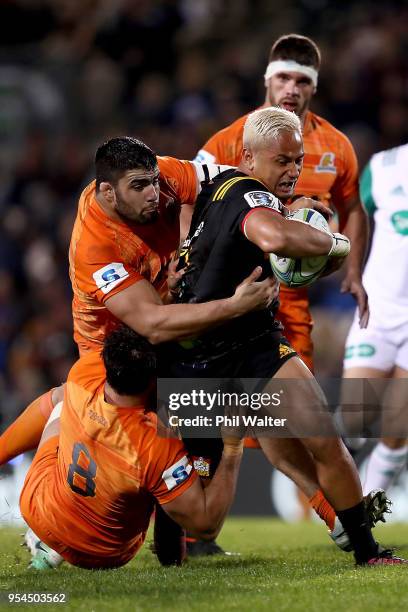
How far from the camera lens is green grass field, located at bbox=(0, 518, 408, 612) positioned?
4.26 m

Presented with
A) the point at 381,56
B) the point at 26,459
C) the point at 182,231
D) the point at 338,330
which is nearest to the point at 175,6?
the point at 381,56

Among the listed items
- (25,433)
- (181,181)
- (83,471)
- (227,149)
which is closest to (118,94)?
(227,149)

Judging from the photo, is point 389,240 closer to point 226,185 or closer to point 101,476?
point 226,185

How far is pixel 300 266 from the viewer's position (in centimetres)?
500

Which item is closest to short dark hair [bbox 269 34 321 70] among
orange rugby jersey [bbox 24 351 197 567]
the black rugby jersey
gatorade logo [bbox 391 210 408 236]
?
gatorade logo [bbox 391 210 408 236]

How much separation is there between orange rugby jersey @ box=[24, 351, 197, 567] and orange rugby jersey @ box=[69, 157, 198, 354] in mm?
426

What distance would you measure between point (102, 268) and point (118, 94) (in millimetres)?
8234

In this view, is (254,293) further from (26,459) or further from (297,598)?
(26,459)

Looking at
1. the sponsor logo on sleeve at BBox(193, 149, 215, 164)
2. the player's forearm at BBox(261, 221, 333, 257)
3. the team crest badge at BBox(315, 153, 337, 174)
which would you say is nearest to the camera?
the player's forearm at BBox(261, 221, 333, 257)

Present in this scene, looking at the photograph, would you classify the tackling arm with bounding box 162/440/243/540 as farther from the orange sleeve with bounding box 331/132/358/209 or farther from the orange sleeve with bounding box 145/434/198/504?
the orange sleeve with bounding box 331/132/358/209

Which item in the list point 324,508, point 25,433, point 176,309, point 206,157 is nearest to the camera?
point 176,309

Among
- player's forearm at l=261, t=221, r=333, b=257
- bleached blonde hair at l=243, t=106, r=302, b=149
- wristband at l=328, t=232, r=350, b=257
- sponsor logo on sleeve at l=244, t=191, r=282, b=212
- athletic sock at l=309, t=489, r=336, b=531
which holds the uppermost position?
bleached blonde hair at l=243, t=106, r=302, b=149

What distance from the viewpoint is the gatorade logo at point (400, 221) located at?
7.22 metres

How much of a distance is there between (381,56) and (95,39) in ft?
12.1
